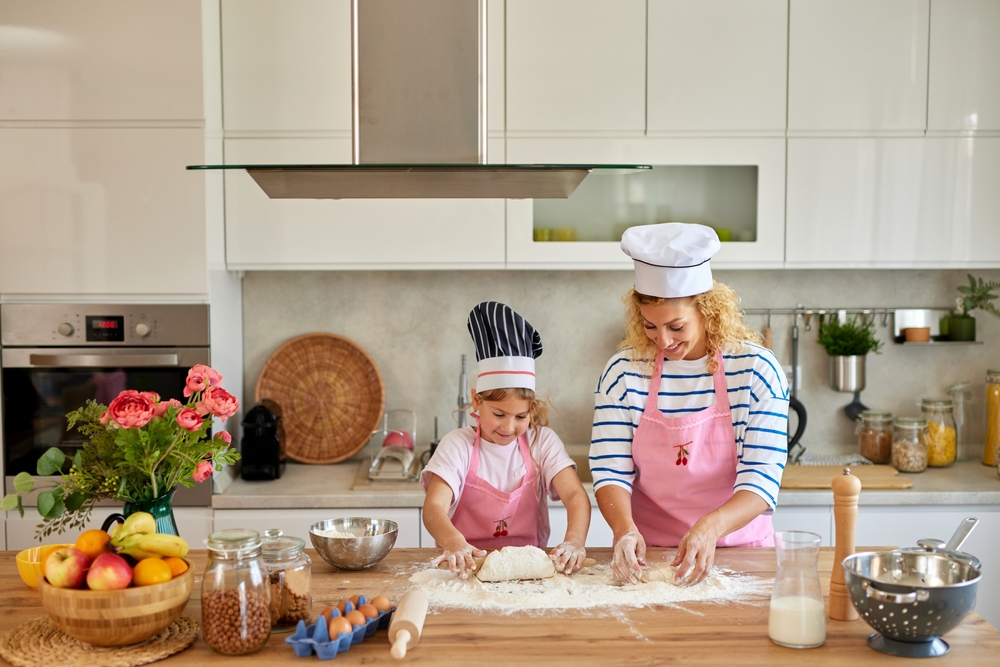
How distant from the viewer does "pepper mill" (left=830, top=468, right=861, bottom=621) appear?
1.42m

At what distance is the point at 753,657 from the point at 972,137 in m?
→ 2.18

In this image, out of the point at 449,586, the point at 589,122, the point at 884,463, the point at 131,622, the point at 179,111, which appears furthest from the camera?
the point at 884,463

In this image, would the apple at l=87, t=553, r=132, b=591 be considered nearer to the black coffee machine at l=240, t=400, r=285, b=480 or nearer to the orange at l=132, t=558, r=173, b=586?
the orange at l=132, t=558, r=173, b=586

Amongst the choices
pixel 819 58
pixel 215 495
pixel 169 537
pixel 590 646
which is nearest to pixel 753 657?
pixel 590 646

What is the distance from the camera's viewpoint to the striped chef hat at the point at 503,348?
6.26ft

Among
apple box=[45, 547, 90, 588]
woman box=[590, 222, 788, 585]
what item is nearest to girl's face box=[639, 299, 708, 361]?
woman box=[590, 222, 788, 585]

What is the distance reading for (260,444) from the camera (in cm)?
277

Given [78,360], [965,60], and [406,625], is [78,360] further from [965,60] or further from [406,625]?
[965,60]

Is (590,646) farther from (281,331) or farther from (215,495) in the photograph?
(281,331)

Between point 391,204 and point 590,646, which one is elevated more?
point 391,204

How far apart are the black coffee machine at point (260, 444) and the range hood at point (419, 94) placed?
1.22 m

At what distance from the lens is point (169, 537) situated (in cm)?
137

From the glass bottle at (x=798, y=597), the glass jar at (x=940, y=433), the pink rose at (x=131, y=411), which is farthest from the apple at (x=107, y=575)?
the glass jar at (x=940, y=433)

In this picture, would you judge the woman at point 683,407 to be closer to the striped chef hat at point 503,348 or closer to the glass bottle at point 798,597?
the striped chef hat at point 503,348
